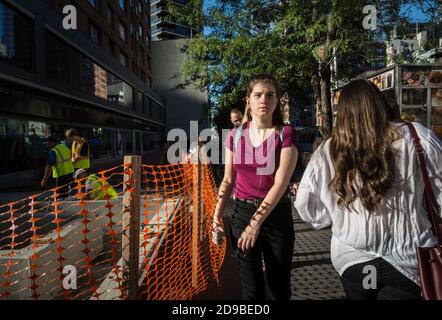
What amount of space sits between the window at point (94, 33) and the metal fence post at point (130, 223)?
90.2ft

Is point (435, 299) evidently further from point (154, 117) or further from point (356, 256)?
point (154, 117)

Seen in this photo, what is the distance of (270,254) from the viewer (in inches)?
94.7

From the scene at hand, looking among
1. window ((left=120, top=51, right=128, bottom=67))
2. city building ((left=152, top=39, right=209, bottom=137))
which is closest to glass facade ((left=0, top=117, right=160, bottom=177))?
window ((left=120, top=51, right=128, bottom=67))

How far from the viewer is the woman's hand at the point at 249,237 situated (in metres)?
2.28

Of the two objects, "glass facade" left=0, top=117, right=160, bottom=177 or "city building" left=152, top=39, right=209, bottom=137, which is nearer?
"glass facade" left=0, top=117, right=160, bottom=177

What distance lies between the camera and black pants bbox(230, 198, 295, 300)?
238cm

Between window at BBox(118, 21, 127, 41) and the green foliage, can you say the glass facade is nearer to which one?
the green foliage

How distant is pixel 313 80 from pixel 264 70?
5.22 feet

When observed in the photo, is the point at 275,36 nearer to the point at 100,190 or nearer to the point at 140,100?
the point at 100,190

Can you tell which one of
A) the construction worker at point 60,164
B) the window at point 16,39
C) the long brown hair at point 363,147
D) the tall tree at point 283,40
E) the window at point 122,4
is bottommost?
the construction worker at point 60,164

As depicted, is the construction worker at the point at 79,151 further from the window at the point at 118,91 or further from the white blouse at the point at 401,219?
the window at the point at 118,91

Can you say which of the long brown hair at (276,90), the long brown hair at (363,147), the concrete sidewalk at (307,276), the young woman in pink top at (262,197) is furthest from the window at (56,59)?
the long brown hair at (363,147)

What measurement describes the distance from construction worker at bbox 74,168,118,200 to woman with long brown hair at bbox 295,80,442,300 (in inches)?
59.2

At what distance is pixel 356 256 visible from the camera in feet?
5.74
